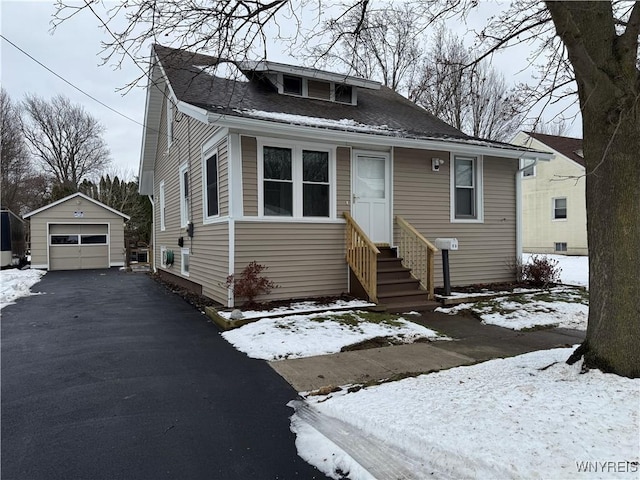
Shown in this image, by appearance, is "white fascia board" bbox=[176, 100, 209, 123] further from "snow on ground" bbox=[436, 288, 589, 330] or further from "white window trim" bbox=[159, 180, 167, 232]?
"white window trim" bbox=[159, 180, 167, 232]

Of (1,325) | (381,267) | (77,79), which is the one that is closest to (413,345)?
(381,267)

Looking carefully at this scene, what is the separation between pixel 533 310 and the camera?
7.01 m

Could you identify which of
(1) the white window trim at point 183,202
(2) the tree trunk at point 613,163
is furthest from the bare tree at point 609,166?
(1) the white window trim at point 183,202

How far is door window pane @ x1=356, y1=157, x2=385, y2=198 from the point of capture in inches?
328

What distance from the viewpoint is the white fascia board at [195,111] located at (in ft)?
20.7

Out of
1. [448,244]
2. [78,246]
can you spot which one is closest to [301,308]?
[448,244]

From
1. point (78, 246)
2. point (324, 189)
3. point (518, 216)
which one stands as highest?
point (324, 189)

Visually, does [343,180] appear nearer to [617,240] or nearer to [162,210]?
[617,240]

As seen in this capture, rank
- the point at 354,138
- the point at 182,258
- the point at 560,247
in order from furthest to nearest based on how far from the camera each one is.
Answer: the point at 560,247, the point at 182,258, the point at 354,138

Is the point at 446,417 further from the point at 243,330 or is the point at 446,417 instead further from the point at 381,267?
the point at 381,267

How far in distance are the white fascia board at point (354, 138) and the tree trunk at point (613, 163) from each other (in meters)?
4.27

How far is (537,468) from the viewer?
2.18m

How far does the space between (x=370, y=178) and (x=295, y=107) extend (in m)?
2.36

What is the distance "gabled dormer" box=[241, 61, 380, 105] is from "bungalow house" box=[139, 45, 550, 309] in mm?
28
